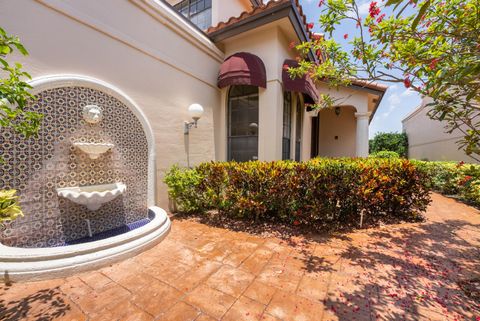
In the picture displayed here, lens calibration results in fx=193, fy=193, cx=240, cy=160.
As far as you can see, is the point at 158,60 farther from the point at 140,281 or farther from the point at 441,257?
the point at 441,257

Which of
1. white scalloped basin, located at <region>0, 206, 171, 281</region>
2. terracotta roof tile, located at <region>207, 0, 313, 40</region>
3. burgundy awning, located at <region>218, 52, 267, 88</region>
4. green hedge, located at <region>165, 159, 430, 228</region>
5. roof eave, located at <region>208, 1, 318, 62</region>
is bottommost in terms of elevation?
white scalloped basin, located at <region>0, 206, 171, 281</region>

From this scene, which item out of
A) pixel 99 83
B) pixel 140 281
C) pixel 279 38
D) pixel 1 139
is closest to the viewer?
pixel 140 281

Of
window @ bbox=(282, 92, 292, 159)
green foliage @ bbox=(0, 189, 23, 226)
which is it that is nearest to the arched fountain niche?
green foliage @ bbox=(0, 189, 23, 226)

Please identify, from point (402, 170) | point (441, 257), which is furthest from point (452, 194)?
point (441, 257)

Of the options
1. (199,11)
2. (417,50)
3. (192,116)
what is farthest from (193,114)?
(199,11)

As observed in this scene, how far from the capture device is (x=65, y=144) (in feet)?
12.1

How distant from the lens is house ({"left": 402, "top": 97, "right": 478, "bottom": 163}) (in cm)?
1224

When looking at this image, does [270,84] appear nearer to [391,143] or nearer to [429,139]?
[429,139]

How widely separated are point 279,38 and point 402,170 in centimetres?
523

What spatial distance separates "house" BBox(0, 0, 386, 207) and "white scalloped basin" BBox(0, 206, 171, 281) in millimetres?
1273

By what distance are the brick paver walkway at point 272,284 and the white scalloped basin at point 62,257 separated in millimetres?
122

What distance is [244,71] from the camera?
605 cm

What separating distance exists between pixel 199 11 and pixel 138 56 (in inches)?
216

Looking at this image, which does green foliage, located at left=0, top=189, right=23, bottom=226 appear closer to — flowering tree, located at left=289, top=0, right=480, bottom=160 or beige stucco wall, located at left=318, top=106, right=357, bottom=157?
flowering tree, located at left=289, top=0, right=480, bottom=160
